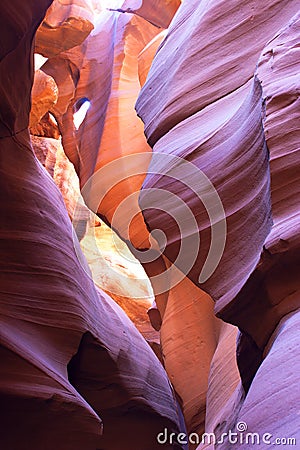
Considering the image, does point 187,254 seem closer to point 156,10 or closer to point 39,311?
point 39,311

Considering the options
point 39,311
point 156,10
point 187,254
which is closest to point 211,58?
point 187,254

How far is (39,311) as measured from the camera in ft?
12.3

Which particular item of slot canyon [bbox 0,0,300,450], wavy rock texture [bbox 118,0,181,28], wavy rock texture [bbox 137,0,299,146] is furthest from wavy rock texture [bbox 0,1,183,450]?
wavy rock texture [bbox 118,0,181,28]

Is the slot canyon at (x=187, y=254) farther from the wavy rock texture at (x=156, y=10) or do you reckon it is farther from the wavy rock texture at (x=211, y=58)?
the wavy rock texture at (x=156, y=10)

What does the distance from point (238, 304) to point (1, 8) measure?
75.0 inches

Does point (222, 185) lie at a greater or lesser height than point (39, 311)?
greater

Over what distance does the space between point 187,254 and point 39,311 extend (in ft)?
3.39

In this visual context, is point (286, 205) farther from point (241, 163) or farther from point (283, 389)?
point (283, 389)

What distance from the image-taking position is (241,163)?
3219 mm

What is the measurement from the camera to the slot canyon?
2.80 meters

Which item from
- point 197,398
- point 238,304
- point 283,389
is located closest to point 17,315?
point 238,304

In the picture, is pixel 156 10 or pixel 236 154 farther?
pixel 156 10

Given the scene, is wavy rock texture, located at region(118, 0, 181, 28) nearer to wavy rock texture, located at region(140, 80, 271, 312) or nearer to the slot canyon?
the slot canyon

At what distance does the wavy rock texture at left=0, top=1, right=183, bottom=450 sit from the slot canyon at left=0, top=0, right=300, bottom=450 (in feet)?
0.04
